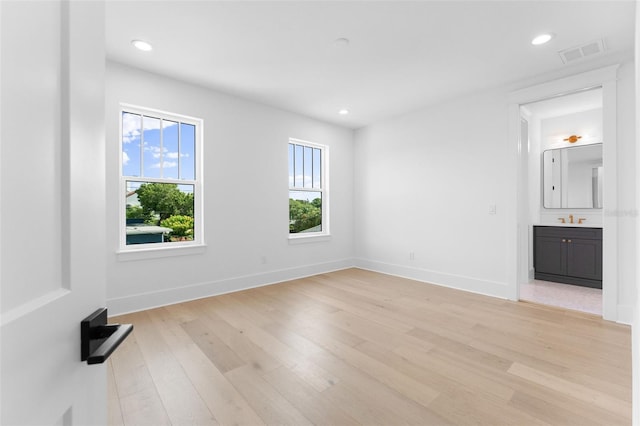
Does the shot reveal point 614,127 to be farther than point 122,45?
Yes

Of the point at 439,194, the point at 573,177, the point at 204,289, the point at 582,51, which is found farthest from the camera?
the point at 573,177

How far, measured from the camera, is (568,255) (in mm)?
4441

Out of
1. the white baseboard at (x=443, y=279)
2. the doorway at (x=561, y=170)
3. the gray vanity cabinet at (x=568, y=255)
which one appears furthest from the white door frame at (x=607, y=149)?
the gray vanity cabinet at (x=568, y=255)

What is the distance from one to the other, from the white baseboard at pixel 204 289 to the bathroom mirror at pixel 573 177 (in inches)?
161

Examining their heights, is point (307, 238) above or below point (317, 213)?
below

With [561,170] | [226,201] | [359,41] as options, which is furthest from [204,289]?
[561,170]

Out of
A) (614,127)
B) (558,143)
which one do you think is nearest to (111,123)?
(614,127)

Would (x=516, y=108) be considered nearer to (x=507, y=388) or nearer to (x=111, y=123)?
(x=507, y=388)

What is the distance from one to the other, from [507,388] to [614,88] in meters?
3.27

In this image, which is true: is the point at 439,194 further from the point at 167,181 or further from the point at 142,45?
the point at 142,45

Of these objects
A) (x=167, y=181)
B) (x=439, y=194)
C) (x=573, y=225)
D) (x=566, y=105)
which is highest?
(x=566, y=105)

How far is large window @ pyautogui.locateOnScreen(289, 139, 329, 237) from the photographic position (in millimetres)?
4941

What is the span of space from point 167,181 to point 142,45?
1444 mm

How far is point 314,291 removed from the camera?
159 inches
